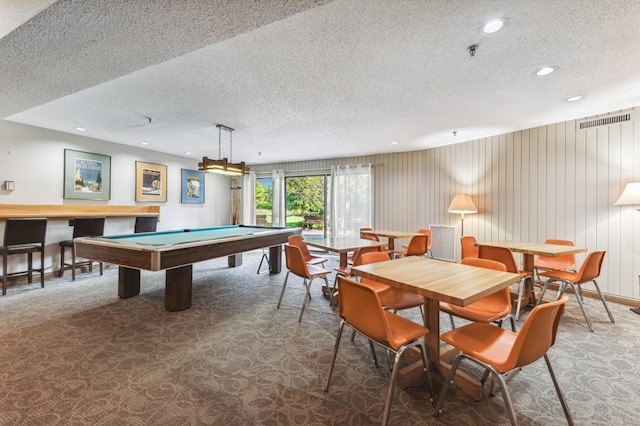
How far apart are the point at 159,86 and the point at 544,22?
3.41m

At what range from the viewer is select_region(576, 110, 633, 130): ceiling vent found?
3.34 metres

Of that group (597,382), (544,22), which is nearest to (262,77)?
(544,22)

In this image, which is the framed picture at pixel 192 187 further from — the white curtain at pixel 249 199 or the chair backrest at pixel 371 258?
the chair backrest at pixel 371 258

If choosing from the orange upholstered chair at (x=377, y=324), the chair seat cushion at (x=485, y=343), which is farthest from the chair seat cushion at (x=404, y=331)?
the chair seat cushion at (x=485, y=343)

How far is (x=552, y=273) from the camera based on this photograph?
115 inches

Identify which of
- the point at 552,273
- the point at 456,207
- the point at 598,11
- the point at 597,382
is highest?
the point at 598,11

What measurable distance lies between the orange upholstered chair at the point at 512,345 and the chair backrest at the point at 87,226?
5225 millimetres

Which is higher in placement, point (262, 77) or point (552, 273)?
point (262, 77)

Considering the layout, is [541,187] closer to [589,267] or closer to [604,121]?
[604,121]

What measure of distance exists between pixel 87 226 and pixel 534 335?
5608 mm

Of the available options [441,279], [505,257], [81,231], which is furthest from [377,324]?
[81,231]

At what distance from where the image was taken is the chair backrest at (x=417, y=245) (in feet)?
13.0

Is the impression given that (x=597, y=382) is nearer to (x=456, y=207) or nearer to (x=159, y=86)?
(x=456, y=207)

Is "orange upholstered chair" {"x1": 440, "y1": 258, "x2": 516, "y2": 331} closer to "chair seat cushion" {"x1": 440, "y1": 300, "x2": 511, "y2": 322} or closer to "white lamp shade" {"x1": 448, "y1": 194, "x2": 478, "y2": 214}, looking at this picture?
"chair seat cushion" {"x1": 440, "y1": 300, "x2": 511, "y2": 322}
